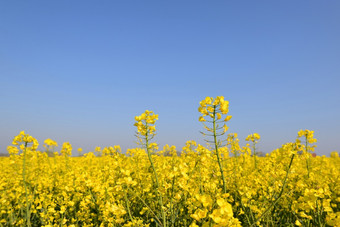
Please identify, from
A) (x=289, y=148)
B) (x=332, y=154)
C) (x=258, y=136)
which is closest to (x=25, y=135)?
(x=289, y=148)

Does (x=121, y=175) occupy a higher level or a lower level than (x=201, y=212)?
higher

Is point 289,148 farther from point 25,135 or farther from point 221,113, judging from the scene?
point 25,135

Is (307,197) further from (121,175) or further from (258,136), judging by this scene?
(258,136)

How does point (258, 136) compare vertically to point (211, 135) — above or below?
above

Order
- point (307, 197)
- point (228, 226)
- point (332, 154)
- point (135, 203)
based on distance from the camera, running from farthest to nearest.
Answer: point (332, 154) < point (135, 203) < point (307, 197) < point (228, 226)

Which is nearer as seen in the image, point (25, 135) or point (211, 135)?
point (211, 135)

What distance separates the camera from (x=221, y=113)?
2.51 metres

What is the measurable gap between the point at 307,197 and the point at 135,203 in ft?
9.94

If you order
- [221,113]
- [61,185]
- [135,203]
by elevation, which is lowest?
[135,203]

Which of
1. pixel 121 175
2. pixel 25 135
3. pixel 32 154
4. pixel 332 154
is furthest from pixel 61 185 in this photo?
pixel 332 154

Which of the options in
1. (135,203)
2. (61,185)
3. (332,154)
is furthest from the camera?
(332,154)

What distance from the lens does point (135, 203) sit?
13.9 feet

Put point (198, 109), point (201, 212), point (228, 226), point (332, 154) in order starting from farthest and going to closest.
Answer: point (332, 154), point (198, 109), point (201, 212), point (228, 226)

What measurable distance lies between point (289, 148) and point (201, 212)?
5.43 feet
